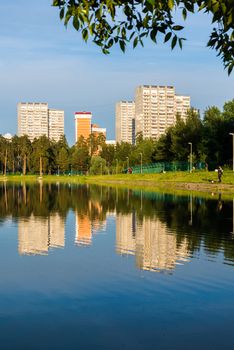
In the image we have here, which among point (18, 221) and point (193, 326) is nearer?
point (193, 326)

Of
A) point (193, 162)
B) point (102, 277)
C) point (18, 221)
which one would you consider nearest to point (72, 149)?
point (193, 162)

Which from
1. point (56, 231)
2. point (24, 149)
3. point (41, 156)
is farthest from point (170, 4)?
point (24, 149)

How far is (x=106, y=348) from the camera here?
23.3 feet

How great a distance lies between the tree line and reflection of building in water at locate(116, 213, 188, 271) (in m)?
58.3

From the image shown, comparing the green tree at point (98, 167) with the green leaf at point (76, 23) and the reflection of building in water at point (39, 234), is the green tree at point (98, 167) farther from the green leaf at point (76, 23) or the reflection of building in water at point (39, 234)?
the green leaf at point (76, 23)

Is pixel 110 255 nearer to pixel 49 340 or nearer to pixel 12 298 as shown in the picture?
pixel 12 298

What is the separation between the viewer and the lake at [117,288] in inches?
300

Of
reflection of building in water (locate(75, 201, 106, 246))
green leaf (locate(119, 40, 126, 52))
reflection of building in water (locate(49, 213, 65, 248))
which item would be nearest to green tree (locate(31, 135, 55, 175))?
reflection of building in water (locate(75, 201, 106, 246))

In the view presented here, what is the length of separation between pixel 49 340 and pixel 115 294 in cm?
281

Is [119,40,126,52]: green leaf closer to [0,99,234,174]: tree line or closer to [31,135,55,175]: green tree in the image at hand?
[0,99,234,174]: tree line

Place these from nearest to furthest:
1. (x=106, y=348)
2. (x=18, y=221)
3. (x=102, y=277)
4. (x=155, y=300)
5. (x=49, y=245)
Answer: (x=106, y=348), (x=155, y=300), (x=102, y=277), (x=49, y=245), (x=18, y=221)

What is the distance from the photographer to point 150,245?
16188 millimetres

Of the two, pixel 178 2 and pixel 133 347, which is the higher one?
pixel 178 2

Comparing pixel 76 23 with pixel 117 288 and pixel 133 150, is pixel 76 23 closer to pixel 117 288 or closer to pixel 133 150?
pixel 117 288
